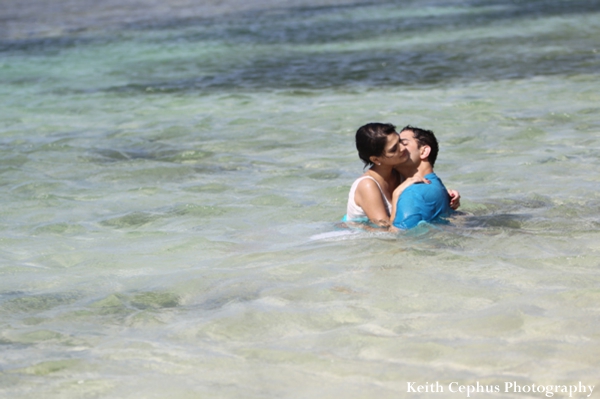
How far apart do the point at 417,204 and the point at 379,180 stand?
36cm

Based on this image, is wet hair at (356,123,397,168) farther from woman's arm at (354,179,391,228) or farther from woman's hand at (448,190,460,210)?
woman's hand at (448,190,460,210)

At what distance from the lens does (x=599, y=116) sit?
9812mm

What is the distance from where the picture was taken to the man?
5.30 meters

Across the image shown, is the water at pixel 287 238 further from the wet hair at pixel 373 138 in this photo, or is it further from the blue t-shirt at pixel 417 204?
the wet hair at pixel 373 138

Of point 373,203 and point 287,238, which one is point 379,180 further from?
point 287,238

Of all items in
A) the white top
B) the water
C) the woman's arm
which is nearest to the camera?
the water

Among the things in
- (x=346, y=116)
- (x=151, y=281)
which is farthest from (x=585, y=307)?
(x=346, y=116)

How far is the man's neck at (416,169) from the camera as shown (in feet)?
18.2

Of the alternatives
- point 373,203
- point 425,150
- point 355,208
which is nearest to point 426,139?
point 425,150

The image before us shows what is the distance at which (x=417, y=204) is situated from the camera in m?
5.30

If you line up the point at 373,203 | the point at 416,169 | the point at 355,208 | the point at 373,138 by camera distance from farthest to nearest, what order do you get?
the point at 355,208
the point at 416,169
the point at 373,203
the point at 373,138

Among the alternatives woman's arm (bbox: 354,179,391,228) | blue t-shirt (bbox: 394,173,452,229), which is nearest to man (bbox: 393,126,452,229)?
blue t-shirt (bbox: 394,173,452,229)

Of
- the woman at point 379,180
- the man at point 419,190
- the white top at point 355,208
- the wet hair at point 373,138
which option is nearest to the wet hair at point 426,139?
the man at point 419,190

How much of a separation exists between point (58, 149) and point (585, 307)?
23.8 feet
